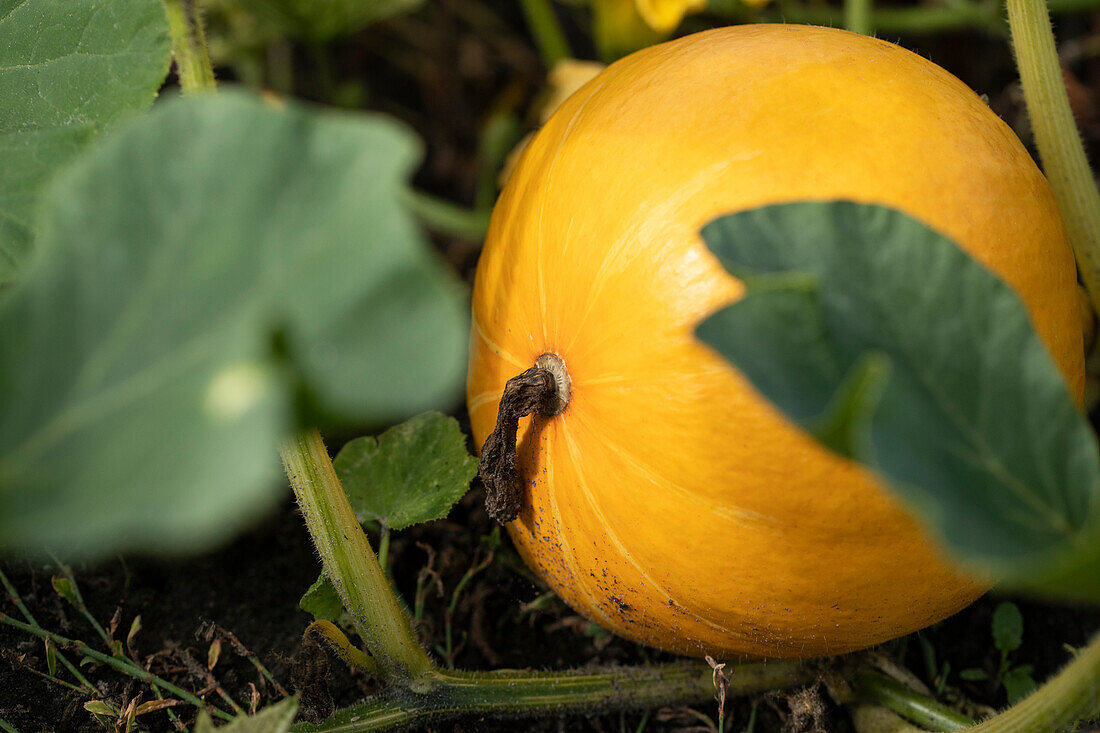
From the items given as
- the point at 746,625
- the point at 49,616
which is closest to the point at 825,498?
the point at 746,625

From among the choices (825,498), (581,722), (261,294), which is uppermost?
(261,294)

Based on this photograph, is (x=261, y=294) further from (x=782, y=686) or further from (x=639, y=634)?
(x=782, y=686)

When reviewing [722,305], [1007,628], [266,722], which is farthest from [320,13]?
[1007,628]

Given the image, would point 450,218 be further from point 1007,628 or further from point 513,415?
point 1007,628

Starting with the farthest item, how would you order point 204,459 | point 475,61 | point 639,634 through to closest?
point 475,61, point 639,634, point 204,459

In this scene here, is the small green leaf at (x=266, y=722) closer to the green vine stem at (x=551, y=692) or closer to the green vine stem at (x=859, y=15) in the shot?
the green vine stem at (x=551, y=692)

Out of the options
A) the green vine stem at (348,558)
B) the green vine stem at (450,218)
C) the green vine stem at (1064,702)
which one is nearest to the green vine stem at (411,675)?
the green vine stem at (348,558)
